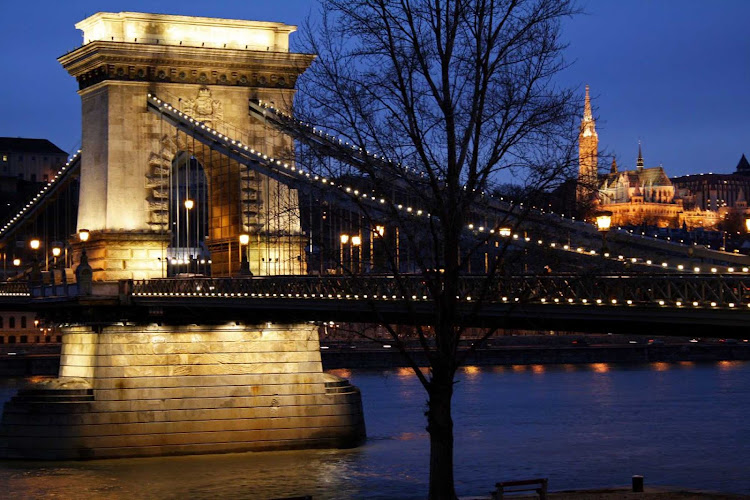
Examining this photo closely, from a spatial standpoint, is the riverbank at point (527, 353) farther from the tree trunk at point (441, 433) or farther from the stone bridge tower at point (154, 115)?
the tree trunk at point (441, 433)

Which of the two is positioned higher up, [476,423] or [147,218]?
[147,218]

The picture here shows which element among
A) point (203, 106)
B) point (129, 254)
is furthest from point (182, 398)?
point (203, 106)

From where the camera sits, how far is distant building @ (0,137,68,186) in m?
186

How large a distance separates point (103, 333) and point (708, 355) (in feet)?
274

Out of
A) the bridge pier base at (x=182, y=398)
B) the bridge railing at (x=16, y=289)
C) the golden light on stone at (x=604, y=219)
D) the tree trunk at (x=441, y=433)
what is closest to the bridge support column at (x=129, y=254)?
the bridge pier base at (x=182, y=398)

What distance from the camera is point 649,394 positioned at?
278 feet

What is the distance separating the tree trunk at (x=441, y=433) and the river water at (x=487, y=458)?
558 inches

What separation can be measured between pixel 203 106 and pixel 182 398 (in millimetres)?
13753

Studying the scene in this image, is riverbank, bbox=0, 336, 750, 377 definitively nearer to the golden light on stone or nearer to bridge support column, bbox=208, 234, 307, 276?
bridge support column, bbox=208, 234, 307, 276

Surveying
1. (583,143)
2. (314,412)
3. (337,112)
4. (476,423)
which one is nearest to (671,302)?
(583,143)

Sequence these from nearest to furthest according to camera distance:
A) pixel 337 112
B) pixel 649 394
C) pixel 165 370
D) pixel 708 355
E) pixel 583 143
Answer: pixel 337 112
pixel 583 143
pixel 165 370
pixel 649 394
pixel 708 355

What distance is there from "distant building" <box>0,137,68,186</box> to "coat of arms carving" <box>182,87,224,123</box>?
12827cm

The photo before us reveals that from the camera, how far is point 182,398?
163 feet

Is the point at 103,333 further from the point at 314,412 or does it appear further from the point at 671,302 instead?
the point at 671,302
